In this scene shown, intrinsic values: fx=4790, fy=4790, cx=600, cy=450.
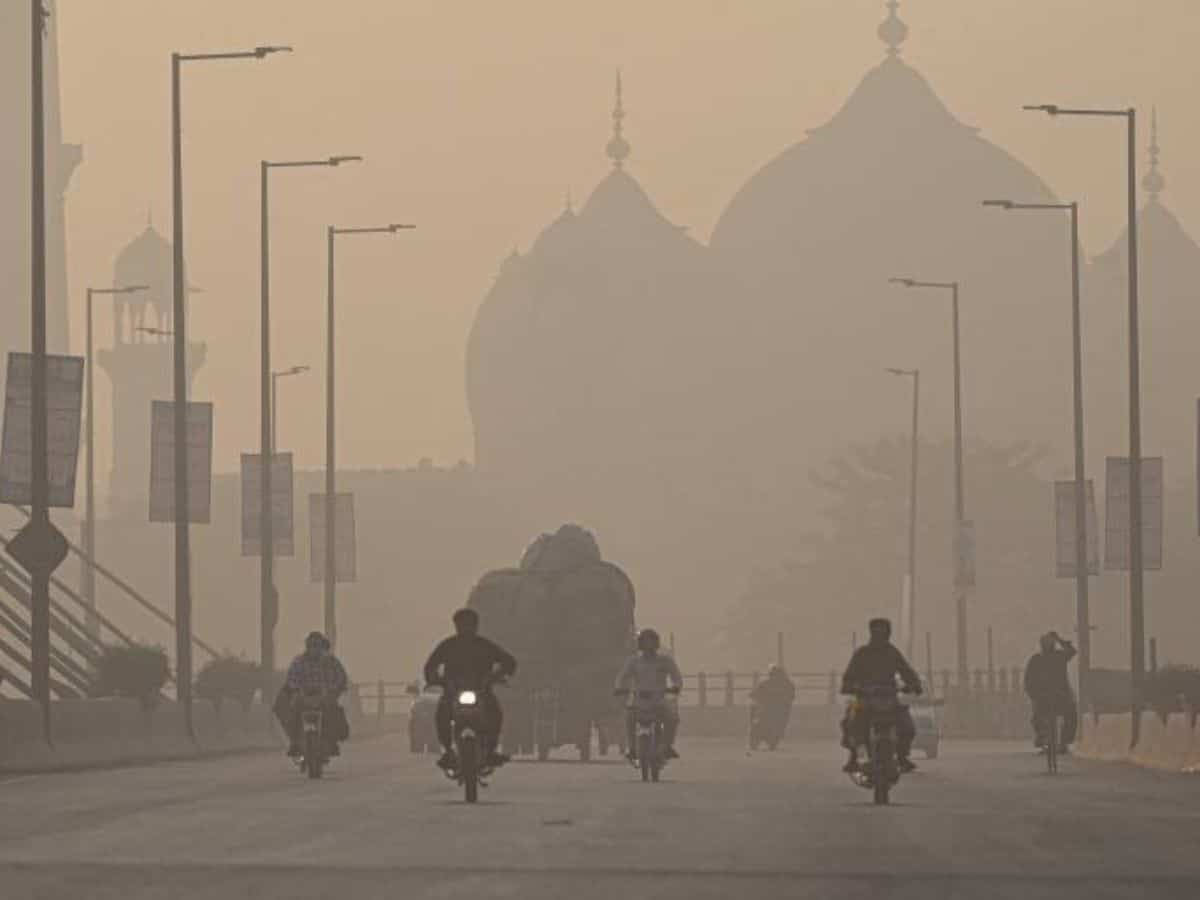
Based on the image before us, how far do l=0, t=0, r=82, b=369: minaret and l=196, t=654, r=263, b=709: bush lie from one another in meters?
55.9

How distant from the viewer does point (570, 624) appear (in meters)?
62.8

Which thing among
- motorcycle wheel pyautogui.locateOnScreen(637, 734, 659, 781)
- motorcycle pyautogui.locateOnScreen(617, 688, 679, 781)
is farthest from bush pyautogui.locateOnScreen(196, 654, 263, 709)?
motorcycle wheel pyautogui.locateOnScreen(637, 734, 659, 781)

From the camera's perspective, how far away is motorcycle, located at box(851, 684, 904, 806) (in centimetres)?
3747

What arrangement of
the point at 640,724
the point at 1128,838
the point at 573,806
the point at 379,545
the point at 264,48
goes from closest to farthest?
the point at 1128,838, the point at 573,806, the point at 640,724, the point at 264,48, the point at 379,545

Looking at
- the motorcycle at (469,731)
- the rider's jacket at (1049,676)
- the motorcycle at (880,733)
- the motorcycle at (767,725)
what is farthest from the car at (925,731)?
the motorcycle at (469,731)

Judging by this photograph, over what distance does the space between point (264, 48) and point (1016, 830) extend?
99.5 ft

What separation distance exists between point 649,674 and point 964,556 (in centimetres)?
4578

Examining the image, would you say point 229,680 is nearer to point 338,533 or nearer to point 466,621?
point 338,533

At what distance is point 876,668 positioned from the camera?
38.1m

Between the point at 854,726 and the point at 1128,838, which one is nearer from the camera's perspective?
the point at 1128,838

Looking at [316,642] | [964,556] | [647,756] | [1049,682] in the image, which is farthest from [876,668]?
[964,556]

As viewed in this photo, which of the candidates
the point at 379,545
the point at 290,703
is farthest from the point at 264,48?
the point at 379,545

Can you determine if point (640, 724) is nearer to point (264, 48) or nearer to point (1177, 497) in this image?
point (264, 48)

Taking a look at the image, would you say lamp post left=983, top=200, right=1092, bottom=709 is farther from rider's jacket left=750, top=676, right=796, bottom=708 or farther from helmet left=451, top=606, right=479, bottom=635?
helmet left=451, top=606, right=479, bottom=635
